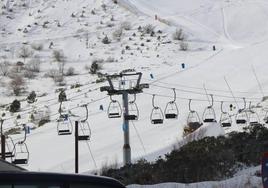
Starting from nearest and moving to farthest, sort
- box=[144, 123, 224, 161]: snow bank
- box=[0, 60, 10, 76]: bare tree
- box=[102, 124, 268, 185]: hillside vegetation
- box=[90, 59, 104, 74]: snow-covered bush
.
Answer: box=[102, 124, 268, 185]: hillside vegetation
box=[144, 123, 224, 161]: snow bank
box=[90, 59, 104, 74]: snow-covered bush
box=[0, 60, 10, 76]: bare tree

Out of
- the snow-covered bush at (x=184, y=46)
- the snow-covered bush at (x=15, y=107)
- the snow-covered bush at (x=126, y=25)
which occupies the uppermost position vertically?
the snow-covered bush at (x=126, y=25)

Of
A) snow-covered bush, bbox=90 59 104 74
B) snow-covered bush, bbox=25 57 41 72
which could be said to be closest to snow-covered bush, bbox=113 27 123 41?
snow-covered bush, bbox=90 59 104 74

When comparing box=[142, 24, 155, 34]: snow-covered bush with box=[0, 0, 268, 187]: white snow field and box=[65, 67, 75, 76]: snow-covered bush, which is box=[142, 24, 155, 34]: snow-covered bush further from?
box=[65, 67, 75, 76]: snow-covered bush

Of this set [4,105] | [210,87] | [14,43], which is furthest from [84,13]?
[210,87]

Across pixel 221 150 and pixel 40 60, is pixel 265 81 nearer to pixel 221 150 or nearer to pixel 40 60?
pixel 40 60

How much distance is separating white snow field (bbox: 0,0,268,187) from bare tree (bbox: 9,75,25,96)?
629mm

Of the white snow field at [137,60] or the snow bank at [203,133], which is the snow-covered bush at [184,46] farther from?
the snow bank at [203,133]

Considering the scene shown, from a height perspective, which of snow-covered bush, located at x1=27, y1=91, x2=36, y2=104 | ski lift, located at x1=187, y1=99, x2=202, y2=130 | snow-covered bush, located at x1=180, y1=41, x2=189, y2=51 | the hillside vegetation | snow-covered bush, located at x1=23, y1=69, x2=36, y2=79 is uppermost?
snow-covered bush, located at x1=180, y1=41, x2=189, y2=51

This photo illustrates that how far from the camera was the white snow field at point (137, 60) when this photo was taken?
1421 inches

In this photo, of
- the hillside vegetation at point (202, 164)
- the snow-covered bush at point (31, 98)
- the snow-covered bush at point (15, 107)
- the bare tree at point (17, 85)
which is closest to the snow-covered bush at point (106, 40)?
the bare tree at point (17, 85)

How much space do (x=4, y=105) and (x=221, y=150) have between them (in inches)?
1685

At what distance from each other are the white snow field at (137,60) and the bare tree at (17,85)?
2.06 feet

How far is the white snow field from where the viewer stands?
3609 centimetres

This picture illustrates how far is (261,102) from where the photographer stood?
36719 mm
